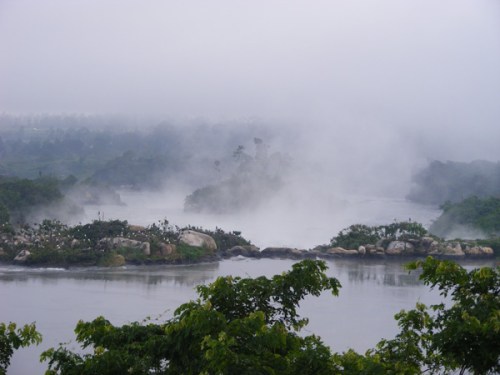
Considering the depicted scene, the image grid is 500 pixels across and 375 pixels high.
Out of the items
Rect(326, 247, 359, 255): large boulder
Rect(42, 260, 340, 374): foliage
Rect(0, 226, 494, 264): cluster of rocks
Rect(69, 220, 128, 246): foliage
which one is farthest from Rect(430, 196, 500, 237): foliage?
Rect(42, 260, 340, 374): foliage

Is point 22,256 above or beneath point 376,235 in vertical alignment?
beneath

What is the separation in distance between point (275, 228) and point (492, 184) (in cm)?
2291

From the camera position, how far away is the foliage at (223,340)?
5.93 meters

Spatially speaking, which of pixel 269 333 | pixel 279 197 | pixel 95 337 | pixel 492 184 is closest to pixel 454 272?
pixel 269 333

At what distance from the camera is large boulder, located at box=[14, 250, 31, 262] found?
25906mm

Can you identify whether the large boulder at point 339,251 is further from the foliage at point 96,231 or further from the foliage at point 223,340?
the foliage at point 223,340

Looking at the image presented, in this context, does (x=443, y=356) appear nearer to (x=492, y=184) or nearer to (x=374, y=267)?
(x=374, y=267)

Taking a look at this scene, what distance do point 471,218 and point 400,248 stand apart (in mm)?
8170

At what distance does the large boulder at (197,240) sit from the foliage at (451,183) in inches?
1078

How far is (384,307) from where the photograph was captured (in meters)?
20.2

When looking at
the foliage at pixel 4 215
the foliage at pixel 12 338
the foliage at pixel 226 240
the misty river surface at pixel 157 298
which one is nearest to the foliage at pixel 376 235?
the misty river surface at pixel 157 298

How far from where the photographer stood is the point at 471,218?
37844mm

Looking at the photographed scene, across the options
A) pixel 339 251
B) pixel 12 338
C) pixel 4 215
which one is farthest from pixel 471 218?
pixel 12 338

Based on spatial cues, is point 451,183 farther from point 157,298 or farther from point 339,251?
point 157,298
